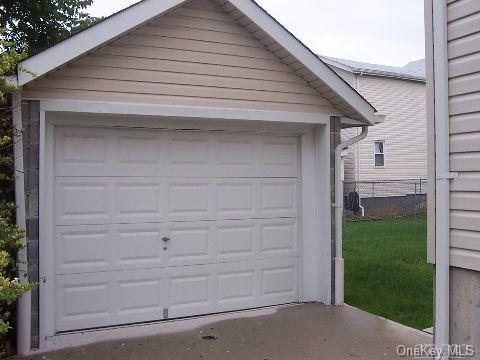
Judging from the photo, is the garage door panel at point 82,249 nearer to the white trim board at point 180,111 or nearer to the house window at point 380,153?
the white trim board at point 180,111

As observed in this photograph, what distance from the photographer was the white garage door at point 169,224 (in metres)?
5.90

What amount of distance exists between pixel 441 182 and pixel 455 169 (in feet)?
0.50

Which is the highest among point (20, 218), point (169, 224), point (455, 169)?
point (455, 169)

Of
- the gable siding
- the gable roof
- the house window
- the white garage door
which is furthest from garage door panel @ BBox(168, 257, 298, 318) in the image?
the house window

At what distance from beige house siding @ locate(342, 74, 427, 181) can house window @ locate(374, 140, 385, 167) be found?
0.17m

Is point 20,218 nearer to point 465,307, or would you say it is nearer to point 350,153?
point 465,307

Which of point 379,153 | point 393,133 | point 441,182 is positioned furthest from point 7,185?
point 393,133

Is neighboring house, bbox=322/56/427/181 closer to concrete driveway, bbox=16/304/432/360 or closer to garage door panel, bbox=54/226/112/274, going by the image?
concrete driveway, bbox=16/304/432/360

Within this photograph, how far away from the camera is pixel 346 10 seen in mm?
19719

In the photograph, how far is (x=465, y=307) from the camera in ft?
12.8

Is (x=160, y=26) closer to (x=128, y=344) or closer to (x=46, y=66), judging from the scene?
(x=46, y=66)

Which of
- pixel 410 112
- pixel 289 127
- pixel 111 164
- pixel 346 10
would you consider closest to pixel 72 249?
pixel 111 164

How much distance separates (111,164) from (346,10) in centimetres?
1631

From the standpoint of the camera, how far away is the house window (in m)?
21.0
